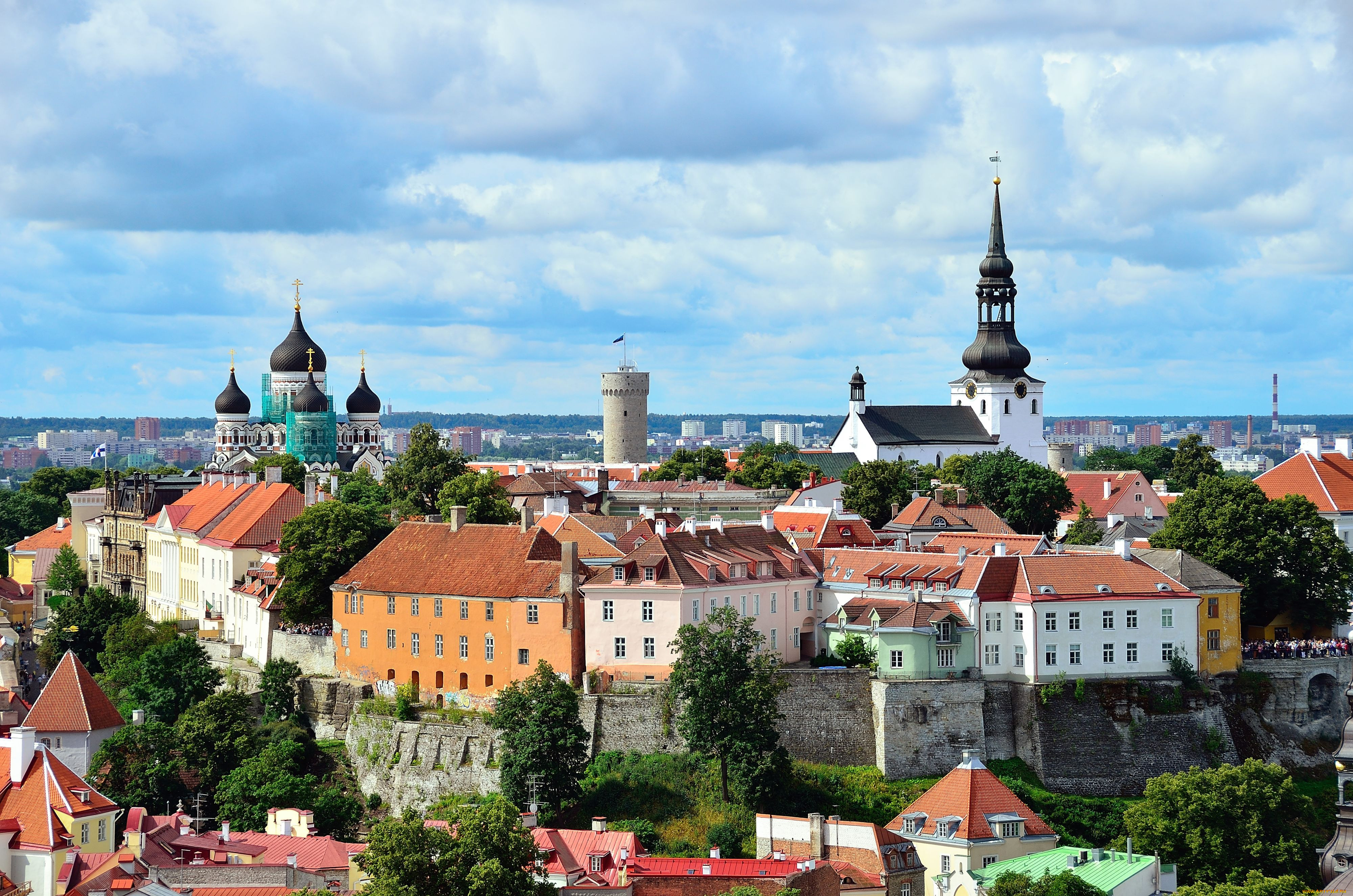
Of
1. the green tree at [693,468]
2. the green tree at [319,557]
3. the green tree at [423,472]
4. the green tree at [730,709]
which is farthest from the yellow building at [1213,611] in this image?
the green tree at [693,468]

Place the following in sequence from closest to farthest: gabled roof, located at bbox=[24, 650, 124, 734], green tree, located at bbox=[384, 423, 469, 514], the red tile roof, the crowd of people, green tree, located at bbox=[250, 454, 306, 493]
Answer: the red tile roof
gabled roof, located at bbox=[24, 650, 124, 734]
the crowd of people
green tree, located at bbox=[384, 423, 469, 514]
green tree, located at bbox=[250, 454, 306, 493]

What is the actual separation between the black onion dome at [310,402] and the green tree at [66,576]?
43589 mm

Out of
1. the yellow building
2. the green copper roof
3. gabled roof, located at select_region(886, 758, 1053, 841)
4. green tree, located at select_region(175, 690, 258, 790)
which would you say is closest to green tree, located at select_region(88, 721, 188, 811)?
green tree, located at select_region(175, 690, 258, 790)

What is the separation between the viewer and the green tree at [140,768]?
250 feet

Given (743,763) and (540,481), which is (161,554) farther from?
(743,763)

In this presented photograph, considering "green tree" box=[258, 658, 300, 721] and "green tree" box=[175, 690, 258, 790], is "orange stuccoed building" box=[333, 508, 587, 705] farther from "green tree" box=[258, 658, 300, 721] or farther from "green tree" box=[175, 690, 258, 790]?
"green tree" box=[175, 690, 258, 790]

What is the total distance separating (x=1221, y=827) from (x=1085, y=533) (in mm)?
32746

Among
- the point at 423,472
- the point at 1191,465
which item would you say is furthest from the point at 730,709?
the point at 1191,465

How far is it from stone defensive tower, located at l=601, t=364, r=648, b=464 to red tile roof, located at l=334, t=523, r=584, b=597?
8945cm

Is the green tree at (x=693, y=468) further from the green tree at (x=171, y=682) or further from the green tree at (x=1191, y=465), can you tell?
the green tree at (x=171, y=682)

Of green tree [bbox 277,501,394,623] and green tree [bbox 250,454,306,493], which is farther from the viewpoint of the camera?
green tree [bbox 250,454,306,493]

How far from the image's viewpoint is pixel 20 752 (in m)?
69.6

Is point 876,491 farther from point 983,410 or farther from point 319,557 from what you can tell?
point 983,410

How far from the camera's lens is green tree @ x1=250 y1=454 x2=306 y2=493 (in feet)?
416
